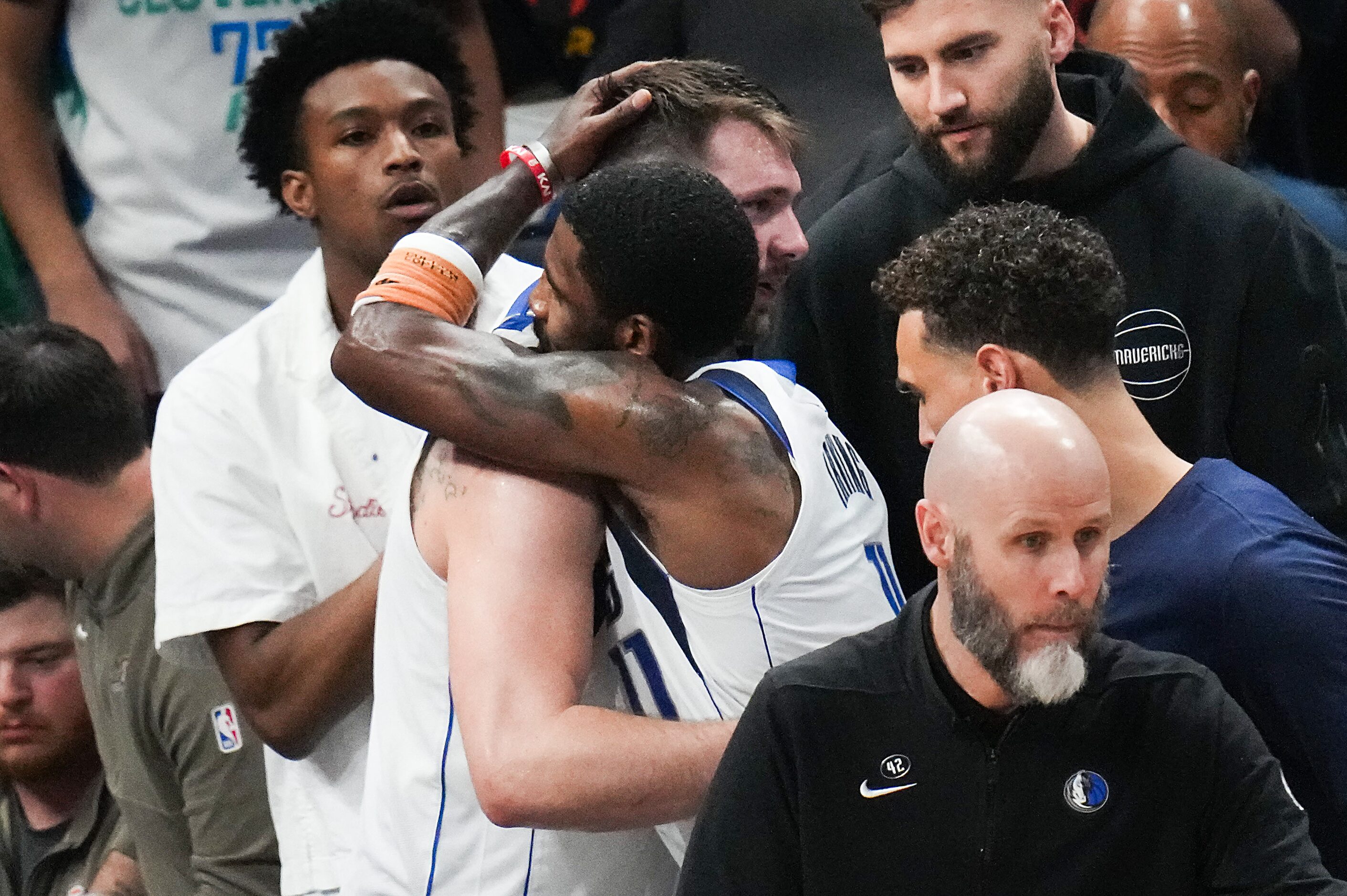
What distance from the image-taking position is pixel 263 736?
321cm

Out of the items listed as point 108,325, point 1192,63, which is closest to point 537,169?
point 108,325

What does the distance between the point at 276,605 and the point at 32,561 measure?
92 cm

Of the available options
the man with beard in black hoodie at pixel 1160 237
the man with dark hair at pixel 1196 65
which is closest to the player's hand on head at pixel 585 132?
the man with beard in black hoodie at pixel 1160 237

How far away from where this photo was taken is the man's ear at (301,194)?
3.58 m

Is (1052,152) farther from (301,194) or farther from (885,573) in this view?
(301,194)

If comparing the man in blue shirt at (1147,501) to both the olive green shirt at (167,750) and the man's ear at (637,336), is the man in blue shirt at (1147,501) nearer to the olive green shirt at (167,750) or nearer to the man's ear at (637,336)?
the man's ear at (637,336)

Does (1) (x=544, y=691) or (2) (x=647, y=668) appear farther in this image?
(2) (x=647, y=668)

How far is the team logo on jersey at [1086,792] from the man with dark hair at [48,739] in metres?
2.46

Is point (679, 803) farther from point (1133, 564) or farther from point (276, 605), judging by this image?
point (276, 605)

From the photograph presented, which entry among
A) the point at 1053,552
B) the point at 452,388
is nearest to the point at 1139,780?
the point at 1053,552

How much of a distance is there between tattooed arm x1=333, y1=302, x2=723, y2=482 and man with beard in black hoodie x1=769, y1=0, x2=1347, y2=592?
1.00 meters

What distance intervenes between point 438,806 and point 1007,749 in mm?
826

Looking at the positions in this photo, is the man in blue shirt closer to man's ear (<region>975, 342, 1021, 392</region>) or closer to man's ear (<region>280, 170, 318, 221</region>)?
man's ear (<region>975, 342, 1021, 392</region>)

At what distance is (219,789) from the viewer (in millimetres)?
3480
